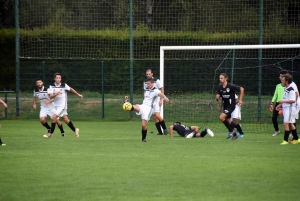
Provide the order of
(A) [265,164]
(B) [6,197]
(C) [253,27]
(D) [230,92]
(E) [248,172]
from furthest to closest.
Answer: (C) [253,27], (D) [230,92], (A) [265,164], (E) [248,172], (B) [6,197]

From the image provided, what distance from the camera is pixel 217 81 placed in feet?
90.3

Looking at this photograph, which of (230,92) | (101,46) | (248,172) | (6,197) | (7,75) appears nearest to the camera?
(6,197)

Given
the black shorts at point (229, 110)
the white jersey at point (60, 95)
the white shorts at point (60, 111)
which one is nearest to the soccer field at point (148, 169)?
the black shorts at point (229, 110)

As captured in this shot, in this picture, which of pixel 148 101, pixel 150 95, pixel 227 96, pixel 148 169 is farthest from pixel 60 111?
pixel 148 169

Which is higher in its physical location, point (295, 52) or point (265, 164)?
point (295, 52)

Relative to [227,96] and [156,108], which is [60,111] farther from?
[227,96]

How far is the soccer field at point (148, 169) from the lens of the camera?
32.3 ft

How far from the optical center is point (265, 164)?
12.8 metres

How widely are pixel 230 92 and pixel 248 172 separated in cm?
732

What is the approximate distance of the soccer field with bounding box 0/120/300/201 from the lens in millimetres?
9844

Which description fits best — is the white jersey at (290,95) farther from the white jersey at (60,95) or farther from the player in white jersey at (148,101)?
the white jersey at (60,95)

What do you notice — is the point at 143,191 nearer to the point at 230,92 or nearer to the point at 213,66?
the point at 230,92

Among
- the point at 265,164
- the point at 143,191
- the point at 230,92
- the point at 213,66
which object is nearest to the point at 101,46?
the point at 213,66

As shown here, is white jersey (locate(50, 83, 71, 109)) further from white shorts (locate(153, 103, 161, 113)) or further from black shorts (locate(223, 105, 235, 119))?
black shorts (locate(223, 105, 235, 119))
